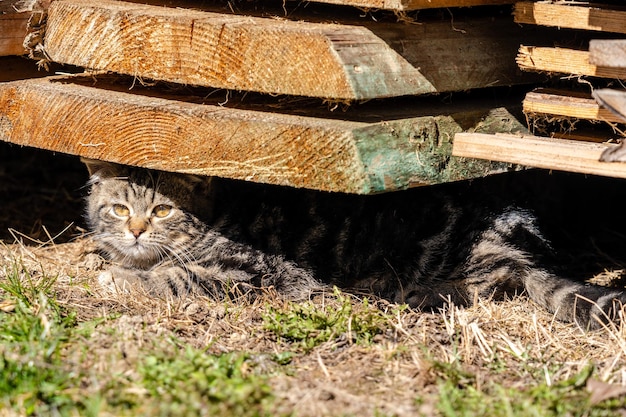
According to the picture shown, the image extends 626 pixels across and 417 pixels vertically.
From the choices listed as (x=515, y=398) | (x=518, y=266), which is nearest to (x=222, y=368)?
(x=515, y=398)

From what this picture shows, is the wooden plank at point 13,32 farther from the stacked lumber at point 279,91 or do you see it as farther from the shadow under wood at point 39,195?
the shadow under wood at point 39,195

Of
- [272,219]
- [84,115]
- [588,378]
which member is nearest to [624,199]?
[272,219]

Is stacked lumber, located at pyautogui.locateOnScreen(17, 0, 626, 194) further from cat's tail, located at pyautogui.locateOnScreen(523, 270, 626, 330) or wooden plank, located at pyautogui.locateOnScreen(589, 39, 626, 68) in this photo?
cat's tail, located at pyautogui.locateOnScreen(523, 270, 626, 330)

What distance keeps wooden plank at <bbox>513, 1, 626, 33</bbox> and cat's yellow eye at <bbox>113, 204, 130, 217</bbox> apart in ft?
7.61

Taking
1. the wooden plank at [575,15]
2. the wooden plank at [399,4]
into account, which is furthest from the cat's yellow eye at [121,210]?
the wooden plank at [575,15]

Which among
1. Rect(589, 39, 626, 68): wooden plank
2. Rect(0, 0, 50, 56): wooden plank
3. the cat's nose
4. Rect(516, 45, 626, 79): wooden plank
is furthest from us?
the cat's nose

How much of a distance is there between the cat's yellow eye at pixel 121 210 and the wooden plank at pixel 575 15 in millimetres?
2320

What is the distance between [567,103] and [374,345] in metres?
1.34

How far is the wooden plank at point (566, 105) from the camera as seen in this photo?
3.64m

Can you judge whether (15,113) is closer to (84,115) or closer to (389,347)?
(84,115)

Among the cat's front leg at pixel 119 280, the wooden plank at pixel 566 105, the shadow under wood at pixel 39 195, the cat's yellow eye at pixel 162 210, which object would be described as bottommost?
the shadow under wood at pixel 39 195

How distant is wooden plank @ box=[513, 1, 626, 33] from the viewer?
353cm

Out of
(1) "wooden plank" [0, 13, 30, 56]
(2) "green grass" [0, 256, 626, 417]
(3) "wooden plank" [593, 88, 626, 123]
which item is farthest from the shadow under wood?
(3) "wooden plank" [593, 88, 626, 123]

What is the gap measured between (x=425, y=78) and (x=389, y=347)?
3.83 ft
